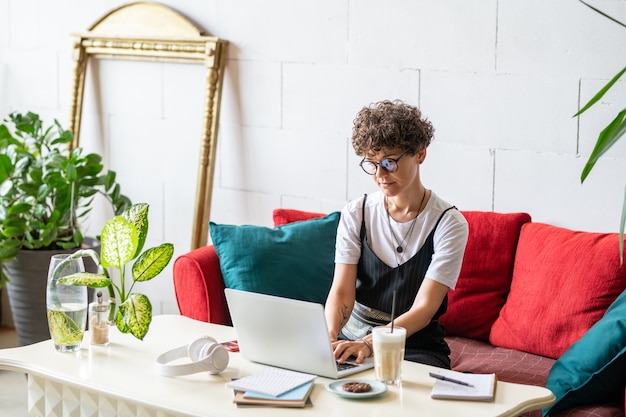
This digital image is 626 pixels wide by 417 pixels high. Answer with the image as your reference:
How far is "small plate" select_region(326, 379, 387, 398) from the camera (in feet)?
6.50

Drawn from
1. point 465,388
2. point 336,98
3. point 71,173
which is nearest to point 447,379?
→ point 465,388

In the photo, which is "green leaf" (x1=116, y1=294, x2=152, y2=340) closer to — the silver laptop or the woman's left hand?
the silver laptop

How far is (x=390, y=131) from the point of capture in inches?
98.7

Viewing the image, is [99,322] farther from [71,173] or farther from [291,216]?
[71,173]

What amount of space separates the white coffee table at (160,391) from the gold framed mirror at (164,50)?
1403 millimetres

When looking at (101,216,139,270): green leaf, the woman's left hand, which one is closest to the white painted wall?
the woman's left hand

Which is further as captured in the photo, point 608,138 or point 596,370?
point 596,370

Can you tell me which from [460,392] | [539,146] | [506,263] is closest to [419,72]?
[539,146]

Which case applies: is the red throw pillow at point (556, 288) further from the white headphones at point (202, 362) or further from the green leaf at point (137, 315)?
the green leaf at point (137, 315)

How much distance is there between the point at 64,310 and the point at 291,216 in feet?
3.86

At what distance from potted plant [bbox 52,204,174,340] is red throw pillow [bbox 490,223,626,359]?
118cm

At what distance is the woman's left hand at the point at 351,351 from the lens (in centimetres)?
224

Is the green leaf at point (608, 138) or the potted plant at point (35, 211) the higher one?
the green leaf at point (608, 138)

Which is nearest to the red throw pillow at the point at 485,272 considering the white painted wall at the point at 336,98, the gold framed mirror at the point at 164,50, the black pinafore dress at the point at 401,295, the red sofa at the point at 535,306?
the red sofa at the point at 535,306
